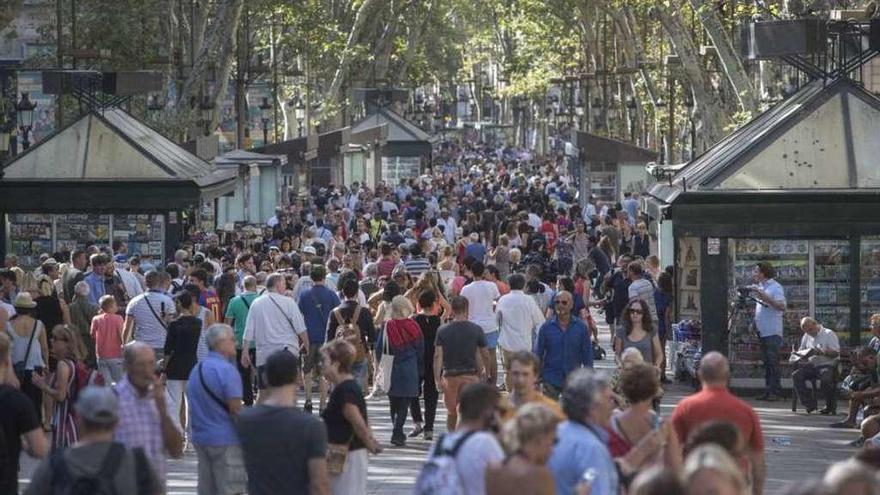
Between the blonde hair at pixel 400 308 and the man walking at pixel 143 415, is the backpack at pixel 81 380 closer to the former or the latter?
the blonde hair at pixel 400 308

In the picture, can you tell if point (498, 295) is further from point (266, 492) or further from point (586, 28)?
point (586, 28)

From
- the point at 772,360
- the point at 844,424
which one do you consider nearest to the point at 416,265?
the point at 772,360

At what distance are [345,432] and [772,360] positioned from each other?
1004 centimetres

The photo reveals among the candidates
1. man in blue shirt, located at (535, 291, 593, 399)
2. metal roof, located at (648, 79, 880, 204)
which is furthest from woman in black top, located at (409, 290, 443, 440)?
metal roof, located at (648, 79, 880, 204)

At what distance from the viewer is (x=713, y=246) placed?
2164cm

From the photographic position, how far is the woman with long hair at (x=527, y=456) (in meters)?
8.36

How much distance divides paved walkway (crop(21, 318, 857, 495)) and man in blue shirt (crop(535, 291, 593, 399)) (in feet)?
4.01

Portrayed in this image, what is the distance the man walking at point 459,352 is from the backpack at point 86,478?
754cm

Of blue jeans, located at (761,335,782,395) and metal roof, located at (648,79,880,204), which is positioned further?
metal roof, located at (648,79,880,204)

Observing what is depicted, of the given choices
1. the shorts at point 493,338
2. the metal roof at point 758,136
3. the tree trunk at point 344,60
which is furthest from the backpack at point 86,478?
the tree trunk at point 344,60

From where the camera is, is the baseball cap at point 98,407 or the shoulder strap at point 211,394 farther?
the shoulder strap at point 211,394

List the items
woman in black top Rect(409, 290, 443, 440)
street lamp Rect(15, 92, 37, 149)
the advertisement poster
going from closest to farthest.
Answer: woman in black top Rect(409, 290, 443, 440) → street lamp Rect(15, 92, 37, 149) → the advertisement poster

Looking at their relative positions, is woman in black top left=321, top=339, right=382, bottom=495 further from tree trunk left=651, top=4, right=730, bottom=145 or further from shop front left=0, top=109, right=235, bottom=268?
tree trunk left=651, top=4, right=730, bottom=145

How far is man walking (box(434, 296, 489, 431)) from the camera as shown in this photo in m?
16.5
